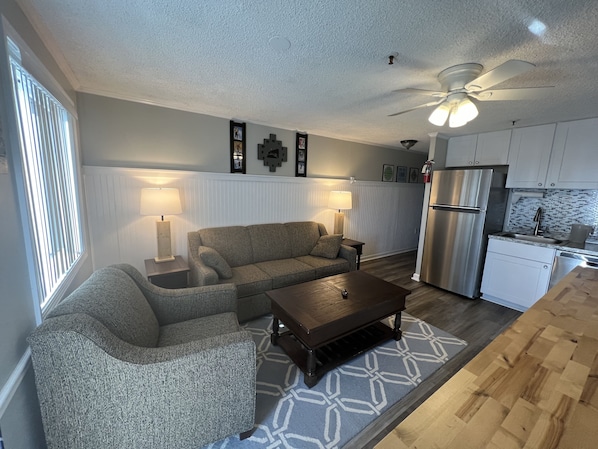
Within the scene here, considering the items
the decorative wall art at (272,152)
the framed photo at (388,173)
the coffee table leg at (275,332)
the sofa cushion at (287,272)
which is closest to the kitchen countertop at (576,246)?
the framed photo at (388,173)

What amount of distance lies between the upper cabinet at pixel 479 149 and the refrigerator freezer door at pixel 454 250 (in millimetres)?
824

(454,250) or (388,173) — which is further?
(388,173)

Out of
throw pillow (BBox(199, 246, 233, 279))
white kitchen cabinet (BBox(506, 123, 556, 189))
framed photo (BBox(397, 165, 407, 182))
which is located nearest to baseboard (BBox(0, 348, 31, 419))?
throw pillow (BBox(199, 246, 233, 279))

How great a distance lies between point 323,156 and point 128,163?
2692mm

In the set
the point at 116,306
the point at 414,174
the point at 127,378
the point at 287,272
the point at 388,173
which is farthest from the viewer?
the point at 414,174

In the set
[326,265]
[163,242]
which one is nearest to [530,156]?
[326,265]

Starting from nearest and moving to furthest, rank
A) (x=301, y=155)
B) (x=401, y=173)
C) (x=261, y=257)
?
(x=261, y=257) < (x=301, y=155) < (x=401, y=173)

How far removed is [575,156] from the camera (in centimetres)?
272

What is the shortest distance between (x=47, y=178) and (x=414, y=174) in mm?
5808

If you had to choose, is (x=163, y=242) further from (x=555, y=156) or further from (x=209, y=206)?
(x=555, y=156)

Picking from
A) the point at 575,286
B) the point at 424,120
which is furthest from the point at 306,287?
the point at 424,120

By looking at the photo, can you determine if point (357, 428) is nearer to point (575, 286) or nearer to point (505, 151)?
point (575, 286)

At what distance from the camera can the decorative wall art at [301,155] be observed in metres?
3.70

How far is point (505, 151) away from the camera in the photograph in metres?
3.22
